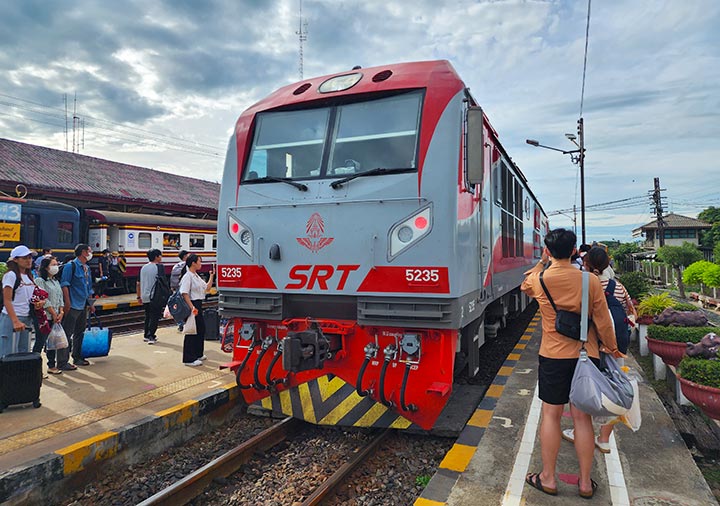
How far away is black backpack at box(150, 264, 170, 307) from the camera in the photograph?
801cm

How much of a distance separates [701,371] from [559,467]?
5.06 ft

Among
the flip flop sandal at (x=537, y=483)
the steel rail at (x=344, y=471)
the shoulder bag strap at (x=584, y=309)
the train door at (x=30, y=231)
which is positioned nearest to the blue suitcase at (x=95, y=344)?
the steel rail at (x=344, y=471)

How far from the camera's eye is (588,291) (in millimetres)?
3090

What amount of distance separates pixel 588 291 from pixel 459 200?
53.6 inches

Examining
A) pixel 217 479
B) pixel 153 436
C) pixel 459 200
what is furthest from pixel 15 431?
pixel 459 200

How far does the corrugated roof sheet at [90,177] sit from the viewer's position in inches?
659

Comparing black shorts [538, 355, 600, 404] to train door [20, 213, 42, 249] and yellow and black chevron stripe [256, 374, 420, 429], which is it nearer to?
yellow and black chevron stripe [256, 374, 420, 429]

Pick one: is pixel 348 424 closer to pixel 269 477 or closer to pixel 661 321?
pixel 269 477

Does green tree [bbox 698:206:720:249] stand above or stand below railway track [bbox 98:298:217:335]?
above

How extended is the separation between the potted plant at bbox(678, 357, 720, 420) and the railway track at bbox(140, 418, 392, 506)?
2.64m

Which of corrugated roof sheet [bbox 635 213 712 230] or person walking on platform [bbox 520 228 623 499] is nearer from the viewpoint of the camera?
person walking on platform [bbox 520 228 623 499]

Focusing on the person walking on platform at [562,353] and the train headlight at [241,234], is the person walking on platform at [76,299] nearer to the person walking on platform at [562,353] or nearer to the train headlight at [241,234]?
the train headlight at [241,234]

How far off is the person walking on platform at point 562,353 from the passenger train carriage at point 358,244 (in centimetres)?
81

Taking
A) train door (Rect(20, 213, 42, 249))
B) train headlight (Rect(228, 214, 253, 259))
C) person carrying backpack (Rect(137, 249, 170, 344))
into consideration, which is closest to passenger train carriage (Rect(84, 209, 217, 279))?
train door (Rect(20, 213, 42, 249))
